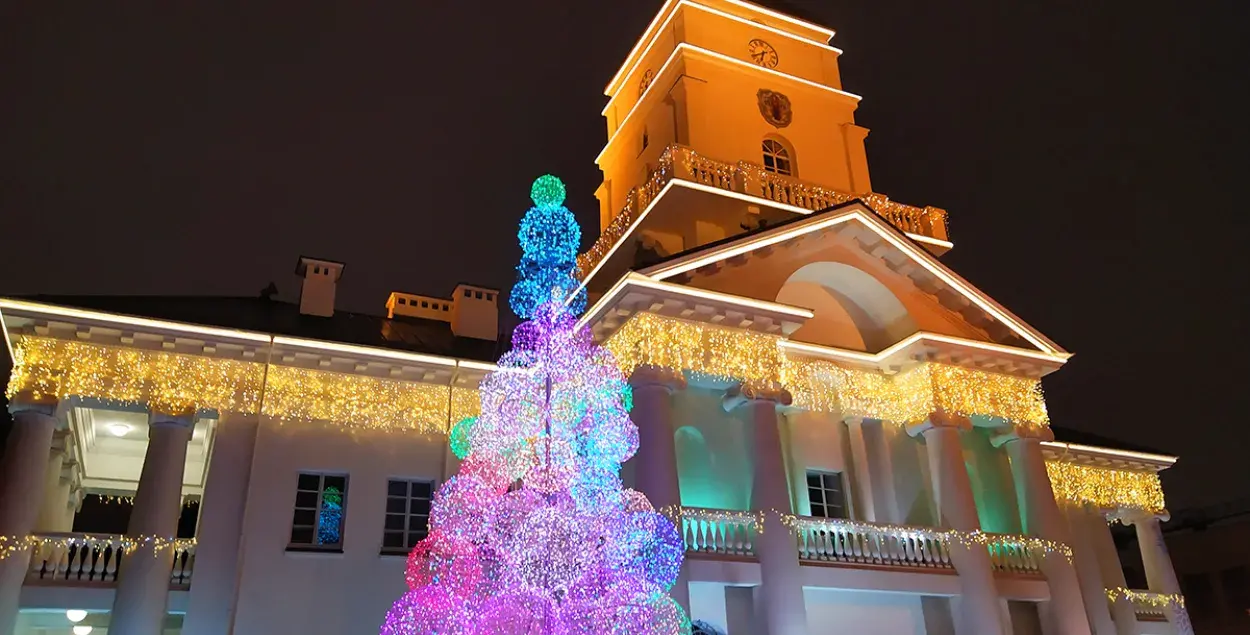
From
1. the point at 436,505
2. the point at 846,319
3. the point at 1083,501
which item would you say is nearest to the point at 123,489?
the point at 436,505

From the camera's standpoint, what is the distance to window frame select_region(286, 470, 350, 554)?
619 inches

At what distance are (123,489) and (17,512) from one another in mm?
6738

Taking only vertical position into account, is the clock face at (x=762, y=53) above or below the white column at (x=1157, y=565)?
above

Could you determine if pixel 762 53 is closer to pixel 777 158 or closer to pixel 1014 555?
pixel 777 158

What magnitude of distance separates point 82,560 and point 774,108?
17.1 m

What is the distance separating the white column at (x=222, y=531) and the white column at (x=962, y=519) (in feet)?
40.3

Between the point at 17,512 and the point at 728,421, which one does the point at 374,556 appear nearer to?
the point at 17,512

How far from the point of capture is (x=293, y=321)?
1836 cm

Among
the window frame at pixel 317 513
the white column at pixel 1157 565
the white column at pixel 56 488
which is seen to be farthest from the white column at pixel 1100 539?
the white column at pixel 56 488

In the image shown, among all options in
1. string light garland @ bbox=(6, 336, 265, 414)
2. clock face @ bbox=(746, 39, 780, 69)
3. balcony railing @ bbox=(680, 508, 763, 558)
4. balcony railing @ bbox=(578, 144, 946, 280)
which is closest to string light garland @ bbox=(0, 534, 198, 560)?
string light garland @ bbox=(6, 336, 265, 414)

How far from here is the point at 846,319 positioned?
19.7m

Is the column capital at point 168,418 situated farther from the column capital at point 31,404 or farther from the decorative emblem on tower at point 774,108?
the decorative emblem on tower at point 774,108

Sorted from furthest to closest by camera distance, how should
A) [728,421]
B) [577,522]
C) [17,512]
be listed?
1. [728,421]
2. [17,512]
3. [577,522]

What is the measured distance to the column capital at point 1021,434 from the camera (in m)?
18.9
